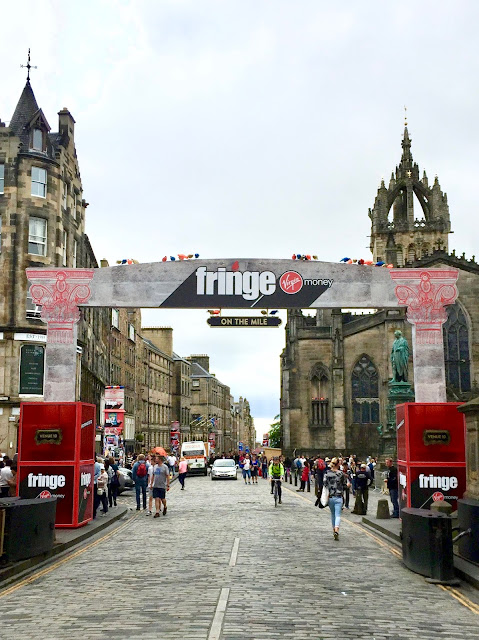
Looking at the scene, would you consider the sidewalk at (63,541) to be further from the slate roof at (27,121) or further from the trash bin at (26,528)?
the slate roof at (27,121)

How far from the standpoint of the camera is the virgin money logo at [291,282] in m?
18.4

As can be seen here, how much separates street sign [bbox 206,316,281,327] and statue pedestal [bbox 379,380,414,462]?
64.8 ft

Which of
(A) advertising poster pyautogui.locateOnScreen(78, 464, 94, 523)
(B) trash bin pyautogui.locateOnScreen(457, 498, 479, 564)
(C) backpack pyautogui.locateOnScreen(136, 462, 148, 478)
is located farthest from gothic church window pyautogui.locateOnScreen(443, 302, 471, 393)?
(B) trash bin pyautogui.locateOnScreen(457, 498, 479, 564)

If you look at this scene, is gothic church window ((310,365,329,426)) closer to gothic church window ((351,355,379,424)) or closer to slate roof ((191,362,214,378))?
gothic church window ((351,355,379,424))

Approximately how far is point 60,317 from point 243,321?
15.1ft

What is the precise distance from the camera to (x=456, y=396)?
5109 cm

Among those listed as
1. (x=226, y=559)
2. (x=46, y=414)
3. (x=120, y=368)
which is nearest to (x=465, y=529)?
(x=226, y=559)

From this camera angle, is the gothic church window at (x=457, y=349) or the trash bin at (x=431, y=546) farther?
the gothic church window at (x=457, y=349)

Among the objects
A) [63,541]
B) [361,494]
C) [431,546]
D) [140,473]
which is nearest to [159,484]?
[140,473]

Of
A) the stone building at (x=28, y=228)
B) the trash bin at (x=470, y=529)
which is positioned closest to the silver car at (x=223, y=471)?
the stone building at (x=28, y=228)

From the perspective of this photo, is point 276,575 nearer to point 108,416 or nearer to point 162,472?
point 162,472

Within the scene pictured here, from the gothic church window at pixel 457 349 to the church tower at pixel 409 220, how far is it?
71.7ft

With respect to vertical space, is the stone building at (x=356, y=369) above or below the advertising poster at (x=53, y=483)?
above

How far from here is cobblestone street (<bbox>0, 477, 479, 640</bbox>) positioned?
24.8 feet
